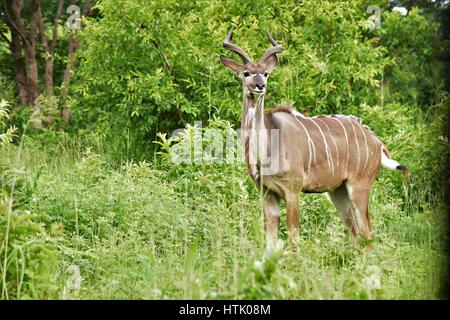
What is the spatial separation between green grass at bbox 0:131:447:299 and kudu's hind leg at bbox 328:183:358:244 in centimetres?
8

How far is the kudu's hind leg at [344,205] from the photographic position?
18.9ft

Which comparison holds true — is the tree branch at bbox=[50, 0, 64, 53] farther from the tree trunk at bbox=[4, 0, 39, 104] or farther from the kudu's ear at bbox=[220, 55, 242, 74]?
the kudu's ear at bbox=[220, 55, 242, 74]

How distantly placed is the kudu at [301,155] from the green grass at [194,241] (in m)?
0.16

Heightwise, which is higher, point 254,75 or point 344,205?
point 254,75

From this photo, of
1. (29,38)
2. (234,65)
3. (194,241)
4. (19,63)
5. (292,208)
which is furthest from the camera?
(19,63)

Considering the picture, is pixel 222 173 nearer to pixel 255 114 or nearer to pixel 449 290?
pixel 255 114

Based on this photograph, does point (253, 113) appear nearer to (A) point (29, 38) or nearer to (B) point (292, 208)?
(B) point (292, 208)

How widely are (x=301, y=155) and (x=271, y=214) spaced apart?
442 mm

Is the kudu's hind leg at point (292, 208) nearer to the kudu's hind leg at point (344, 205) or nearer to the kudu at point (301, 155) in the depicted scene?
the kudu at point (301, 155)

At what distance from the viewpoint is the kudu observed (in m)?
5.41

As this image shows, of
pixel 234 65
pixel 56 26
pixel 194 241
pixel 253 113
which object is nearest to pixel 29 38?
pixel 56 26

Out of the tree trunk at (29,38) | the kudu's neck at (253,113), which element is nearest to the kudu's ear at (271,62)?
the kudu's neck at (253,113)

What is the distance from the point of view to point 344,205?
5879mm
